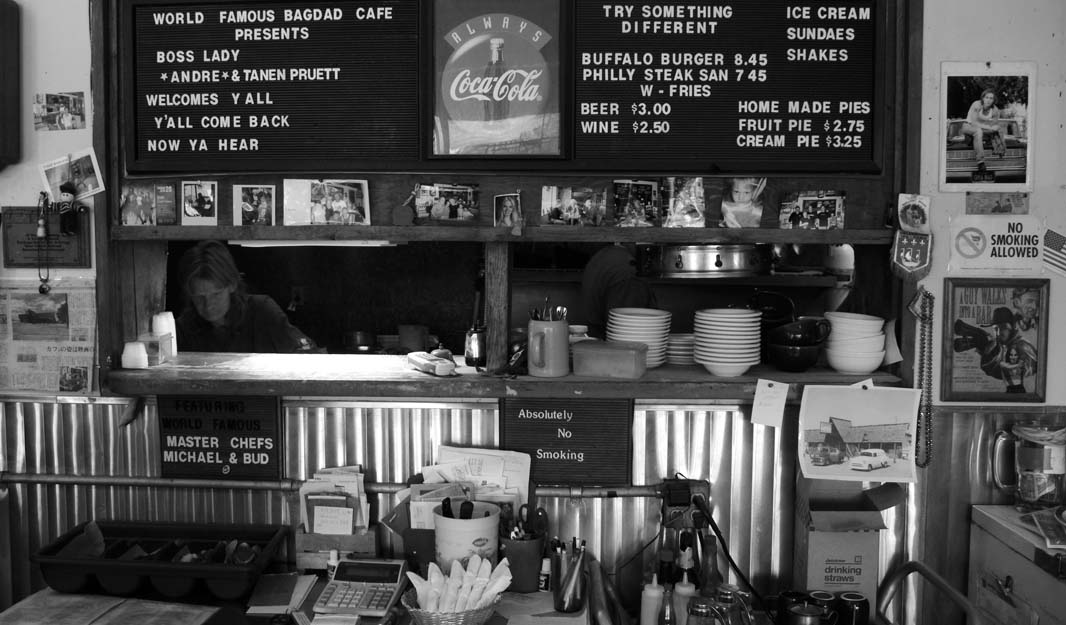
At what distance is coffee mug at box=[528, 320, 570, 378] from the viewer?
2668 millimetres

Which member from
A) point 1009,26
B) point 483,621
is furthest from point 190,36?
point 1009,26

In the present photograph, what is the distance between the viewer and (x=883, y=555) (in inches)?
112

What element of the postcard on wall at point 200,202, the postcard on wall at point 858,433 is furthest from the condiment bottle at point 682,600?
the postcard on wall at point 200,202

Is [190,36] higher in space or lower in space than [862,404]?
higher

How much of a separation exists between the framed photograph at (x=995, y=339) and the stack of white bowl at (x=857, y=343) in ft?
0.76

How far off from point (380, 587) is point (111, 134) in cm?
181

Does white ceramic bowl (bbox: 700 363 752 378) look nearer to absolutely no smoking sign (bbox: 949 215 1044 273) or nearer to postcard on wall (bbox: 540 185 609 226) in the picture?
postcard on wall (bbox: 540 185 609 226)

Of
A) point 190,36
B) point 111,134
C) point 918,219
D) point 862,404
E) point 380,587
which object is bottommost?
point 380,587

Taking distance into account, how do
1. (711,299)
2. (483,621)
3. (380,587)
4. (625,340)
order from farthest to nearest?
(711,299) → (625,340) → (380,587) → (483,621)

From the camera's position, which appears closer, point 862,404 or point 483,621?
point 483,621

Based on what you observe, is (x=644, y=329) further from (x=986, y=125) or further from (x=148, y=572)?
(x=148, y=572)

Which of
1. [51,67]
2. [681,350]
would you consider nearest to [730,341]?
[681,350]

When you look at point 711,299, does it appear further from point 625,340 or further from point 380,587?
point 380,587

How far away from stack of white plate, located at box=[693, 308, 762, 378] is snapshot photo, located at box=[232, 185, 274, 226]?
1534 millimetres
